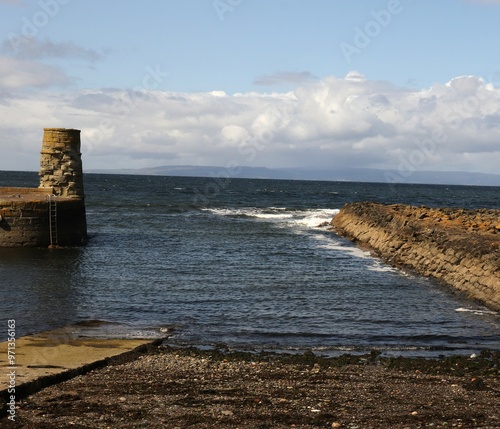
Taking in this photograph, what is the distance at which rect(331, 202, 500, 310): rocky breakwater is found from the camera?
23.3m

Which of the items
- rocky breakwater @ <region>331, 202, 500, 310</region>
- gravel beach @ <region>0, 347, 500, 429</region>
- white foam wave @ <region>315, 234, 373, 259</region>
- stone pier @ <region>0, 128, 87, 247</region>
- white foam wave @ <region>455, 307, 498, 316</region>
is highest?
stone pier @ <region>0, 128, 87, 247</region>

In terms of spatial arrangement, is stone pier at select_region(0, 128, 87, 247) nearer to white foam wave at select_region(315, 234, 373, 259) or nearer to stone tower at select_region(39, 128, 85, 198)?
stone tower at select_region(39, 128, 85, 198)

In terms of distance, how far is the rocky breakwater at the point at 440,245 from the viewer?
76.5 feet

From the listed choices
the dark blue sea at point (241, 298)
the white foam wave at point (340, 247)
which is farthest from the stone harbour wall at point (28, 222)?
the white foam wave at point (340, 247)

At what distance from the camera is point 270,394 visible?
11.6m

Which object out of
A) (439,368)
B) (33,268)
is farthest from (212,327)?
(33,268)

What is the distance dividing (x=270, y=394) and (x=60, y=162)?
25.8 metres

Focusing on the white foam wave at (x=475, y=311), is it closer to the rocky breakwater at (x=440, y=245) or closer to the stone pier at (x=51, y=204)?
the rocky breakwater at (x=440, y=245)

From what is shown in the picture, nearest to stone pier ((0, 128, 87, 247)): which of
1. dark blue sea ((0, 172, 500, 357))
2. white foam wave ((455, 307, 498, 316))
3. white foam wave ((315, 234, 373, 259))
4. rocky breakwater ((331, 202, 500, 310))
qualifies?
dark blue sea ((0, 172, 500, 357))

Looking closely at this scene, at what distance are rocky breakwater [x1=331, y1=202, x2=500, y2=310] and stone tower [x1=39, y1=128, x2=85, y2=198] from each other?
14532 millimetres

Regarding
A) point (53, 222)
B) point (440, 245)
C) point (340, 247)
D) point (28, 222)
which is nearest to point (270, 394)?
point (440, 245)

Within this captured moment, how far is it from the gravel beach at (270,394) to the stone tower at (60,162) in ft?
71.8

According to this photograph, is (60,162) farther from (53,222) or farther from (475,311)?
(475,311)

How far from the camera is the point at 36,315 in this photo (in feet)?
63.3
